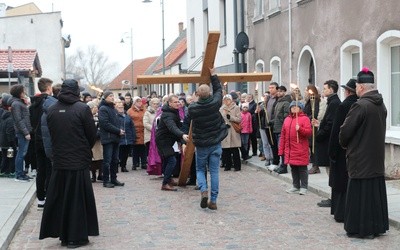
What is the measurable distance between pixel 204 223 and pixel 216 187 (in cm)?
108

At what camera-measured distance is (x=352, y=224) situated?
8.00m

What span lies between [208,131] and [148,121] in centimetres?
557

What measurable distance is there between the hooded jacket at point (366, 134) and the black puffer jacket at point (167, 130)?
4296mm

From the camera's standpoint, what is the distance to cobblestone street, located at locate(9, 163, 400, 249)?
7.85 metres

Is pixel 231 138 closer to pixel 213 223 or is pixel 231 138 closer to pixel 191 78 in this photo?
pixel 191 78

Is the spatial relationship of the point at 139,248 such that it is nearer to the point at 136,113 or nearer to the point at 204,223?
the point at 204,223

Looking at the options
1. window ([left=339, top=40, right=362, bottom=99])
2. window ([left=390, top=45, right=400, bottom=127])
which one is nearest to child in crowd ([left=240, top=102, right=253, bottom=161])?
window ([left=339, top=40, right=362, bottom=99])

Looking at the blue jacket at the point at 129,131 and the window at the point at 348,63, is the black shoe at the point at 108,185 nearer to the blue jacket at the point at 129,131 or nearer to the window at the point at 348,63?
the blue jacket at the point at 129,131

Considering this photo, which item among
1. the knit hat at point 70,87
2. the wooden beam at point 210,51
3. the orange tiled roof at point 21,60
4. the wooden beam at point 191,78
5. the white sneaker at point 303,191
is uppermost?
the orange tiled roof at point 21,60

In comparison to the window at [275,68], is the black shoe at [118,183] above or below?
below

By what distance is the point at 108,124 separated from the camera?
498 inches

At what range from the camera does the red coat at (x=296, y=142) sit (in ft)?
36.0

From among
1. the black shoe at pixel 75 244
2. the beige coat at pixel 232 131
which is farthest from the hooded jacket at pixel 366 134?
the beige coat at pixel 232 131

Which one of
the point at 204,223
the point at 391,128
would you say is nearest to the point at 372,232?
the point at 204,223
